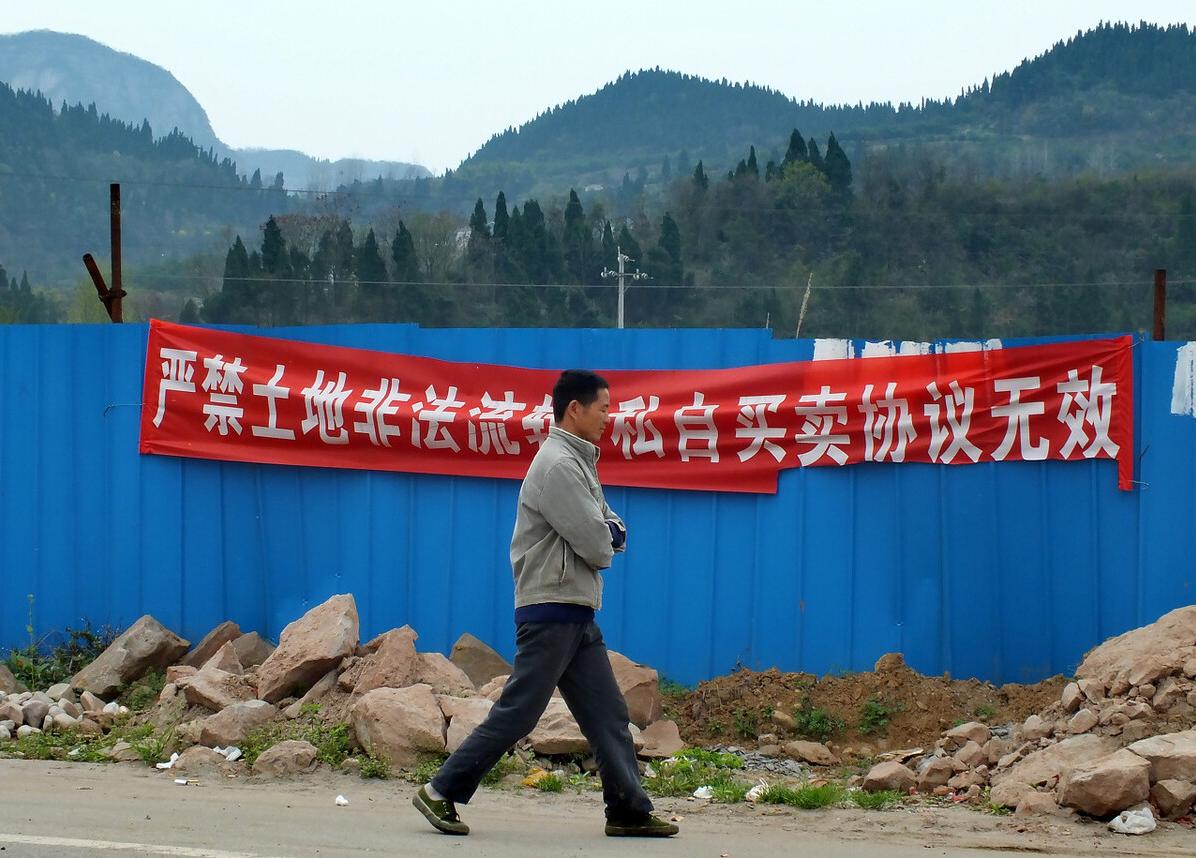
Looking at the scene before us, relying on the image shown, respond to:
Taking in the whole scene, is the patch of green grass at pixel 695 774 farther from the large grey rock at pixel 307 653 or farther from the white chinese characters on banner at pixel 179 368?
the white chinese characters on banner at pixel 179 368

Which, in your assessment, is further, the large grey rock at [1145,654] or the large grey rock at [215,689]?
the large grey rock at [215,689]

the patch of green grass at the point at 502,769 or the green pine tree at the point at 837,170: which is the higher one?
the green pine tree at the point at 837,170

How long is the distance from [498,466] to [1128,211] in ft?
197

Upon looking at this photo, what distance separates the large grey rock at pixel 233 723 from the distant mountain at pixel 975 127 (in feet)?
242

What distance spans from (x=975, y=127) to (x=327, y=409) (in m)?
100

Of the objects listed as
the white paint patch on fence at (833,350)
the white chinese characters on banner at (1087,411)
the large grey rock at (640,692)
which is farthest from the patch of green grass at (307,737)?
the white chinese characters on banner at (1087,411)

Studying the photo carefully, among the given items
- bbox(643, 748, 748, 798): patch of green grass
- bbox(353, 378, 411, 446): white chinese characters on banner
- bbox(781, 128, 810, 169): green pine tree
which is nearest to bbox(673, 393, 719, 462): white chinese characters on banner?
bbox(353, 378, 411, 446): white chinese characters on banner

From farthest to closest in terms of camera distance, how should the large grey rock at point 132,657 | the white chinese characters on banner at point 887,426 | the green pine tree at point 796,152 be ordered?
1. the green pine tree at point 796,152
2. the large grey rock at point 132,657
3. the white chinese characters on banner at point 887,426

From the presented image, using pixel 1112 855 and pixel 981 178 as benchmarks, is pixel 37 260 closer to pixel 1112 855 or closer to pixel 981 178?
pixel 981 178

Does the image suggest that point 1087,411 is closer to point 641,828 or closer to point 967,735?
point 967,735

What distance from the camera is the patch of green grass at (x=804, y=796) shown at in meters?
5.37

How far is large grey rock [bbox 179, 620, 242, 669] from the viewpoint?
26.2 feet

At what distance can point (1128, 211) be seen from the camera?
6166 cm

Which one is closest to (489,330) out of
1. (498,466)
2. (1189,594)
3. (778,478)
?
(498,466)
